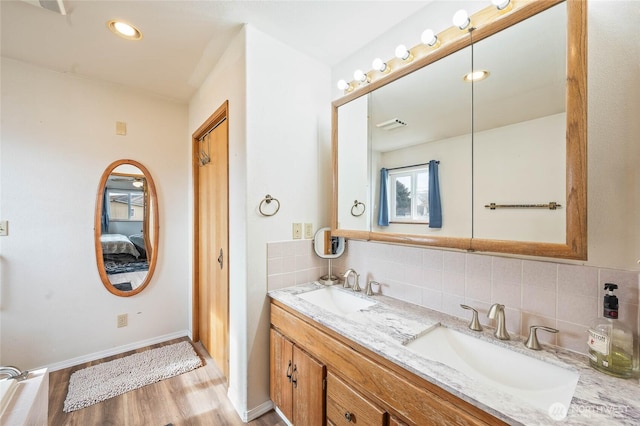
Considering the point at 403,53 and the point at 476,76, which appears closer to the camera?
the point at 476,76

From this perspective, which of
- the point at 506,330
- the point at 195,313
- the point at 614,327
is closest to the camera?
the point at 614,327

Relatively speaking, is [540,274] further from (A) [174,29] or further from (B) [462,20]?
(A) [174,29]

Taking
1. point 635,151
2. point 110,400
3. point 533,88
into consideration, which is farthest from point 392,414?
point 110,400

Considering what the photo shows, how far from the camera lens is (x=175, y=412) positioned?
1.69m

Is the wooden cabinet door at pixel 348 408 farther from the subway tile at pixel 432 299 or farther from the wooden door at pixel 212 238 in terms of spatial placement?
the wooden door at pixel 212 238

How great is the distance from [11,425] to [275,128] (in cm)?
182

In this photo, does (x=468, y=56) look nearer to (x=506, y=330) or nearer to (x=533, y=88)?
(x=533, y=88)

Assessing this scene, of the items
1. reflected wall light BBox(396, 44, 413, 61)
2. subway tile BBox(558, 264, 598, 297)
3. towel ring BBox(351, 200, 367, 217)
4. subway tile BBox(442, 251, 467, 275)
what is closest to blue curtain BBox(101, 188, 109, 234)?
towel ring BBox(351, 200, 367, 217)

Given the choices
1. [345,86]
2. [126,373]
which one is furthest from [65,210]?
[345,86]

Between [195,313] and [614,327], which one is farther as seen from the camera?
[195,313]

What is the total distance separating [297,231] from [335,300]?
538 millimetres

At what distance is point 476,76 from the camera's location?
1.15 metres

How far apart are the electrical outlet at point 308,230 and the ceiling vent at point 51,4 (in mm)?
1818

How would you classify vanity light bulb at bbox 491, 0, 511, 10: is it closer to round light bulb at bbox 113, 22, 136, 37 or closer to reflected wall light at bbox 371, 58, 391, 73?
reflected wall light at bbox 371, 58, 391, 73
